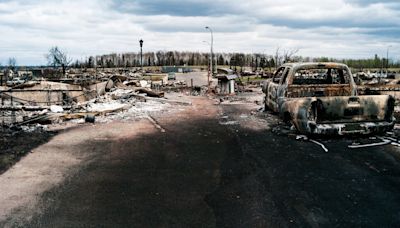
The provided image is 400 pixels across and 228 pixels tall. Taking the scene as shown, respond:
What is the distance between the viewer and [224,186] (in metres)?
5.36

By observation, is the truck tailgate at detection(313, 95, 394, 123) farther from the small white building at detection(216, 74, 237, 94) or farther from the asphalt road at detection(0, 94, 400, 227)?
the small white building at detection(216, 74, 237, 94)

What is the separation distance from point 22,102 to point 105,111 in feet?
21.7

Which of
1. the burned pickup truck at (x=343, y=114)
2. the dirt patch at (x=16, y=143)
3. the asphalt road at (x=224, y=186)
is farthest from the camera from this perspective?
the burned pickup truck at (x=343, y=114)

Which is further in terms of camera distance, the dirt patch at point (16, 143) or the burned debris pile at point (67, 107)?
the burned debris pile at point (67, 107)

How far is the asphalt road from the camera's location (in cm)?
426

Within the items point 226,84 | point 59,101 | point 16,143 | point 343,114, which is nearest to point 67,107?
point 59,101

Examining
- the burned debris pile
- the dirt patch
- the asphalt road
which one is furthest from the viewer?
the burned debris pile

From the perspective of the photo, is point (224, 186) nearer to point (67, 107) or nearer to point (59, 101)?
point (67, 107)

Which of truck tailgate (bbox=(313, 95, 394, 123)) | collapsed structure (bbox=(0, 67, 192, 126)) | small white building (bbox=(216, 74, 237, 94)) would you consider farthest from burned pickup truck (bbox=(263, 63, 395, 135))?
small white building (bbox=(216, 74, 237, 94))

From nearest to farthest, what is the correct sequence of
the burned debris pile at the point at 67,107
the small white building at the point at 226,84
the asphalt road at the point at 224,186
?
the asphalt road at the point at 224,186
the burned debris pile at the point at 67,107
the small white building at the point at 226,84

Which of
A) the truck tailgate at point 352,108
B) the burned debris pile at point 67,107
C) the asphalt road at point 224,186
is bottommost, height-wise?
the asphalt road at point 224,186

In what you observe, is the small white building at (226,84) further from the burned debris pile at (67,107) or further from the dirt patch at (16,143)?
the dirt patch at (16,143)

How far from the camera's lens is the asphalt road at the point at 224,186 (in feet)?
14.0

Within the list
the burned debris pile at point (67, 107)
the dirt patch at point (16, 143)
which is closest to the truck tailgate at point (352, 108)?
the dirt patch at point (16, 143)
